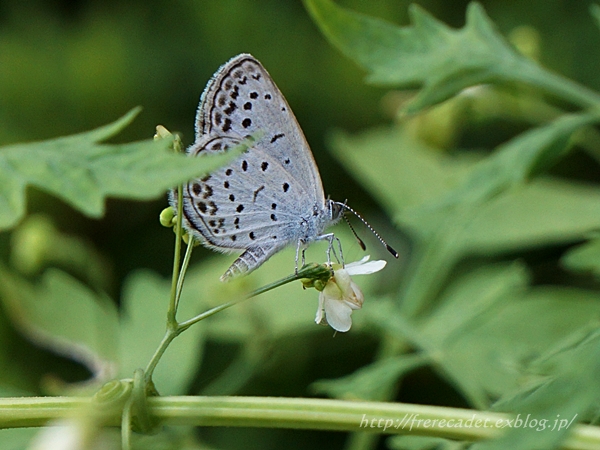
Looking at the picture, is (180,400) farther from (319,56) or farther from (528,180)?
(319,56)

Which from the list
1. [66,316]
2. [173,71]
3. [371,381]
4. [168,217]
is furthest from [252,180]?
[173,71]

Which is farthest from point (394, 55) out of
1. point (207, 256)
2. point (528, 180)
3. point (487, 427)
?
point (207, 256)

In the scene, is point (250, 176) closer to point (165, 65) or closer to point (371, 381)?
point (371, 381)

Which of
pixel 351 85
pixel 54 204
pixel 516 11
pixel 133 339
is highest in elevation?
pixel 516 11

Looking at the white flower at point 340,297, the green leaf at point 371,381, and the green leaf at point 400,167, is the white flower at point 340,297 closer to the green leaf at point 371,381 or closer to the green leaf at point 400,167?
the green leaf at point 371,381

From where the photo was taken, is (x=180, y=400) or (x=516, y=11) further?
(x=516, y=11)

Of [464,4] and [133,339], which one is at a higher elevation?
[464,4]

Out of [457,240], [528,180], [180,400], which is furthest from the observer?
[457,240]
